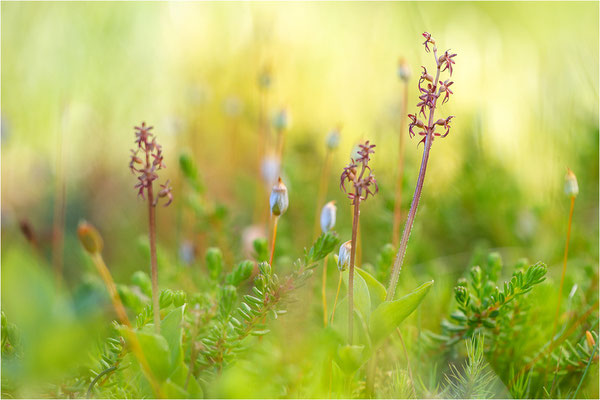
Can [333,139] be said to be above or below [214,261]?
above

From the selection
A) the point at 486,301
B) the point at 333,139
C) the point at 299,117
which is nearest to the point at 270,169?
the point at 333,139

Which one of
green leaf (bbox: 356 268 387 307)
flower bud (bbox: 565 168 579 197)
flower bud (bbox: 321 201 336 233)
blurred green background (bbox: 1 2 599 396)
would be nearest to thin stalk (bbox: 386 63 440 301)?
green leaf (bbox: 356 268 387 307)

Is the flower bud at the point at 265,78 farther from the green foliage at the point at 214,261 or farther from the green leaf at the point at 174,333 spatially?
the green leaf at the point at 174,333

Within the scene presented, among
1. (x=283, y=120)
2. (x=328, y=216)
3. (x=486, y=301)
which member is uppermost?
(x=283, y=120)

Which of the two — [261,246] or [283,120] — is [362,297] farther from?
[283,120]

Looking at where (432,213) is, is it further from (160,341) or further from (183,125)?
(160,341)
